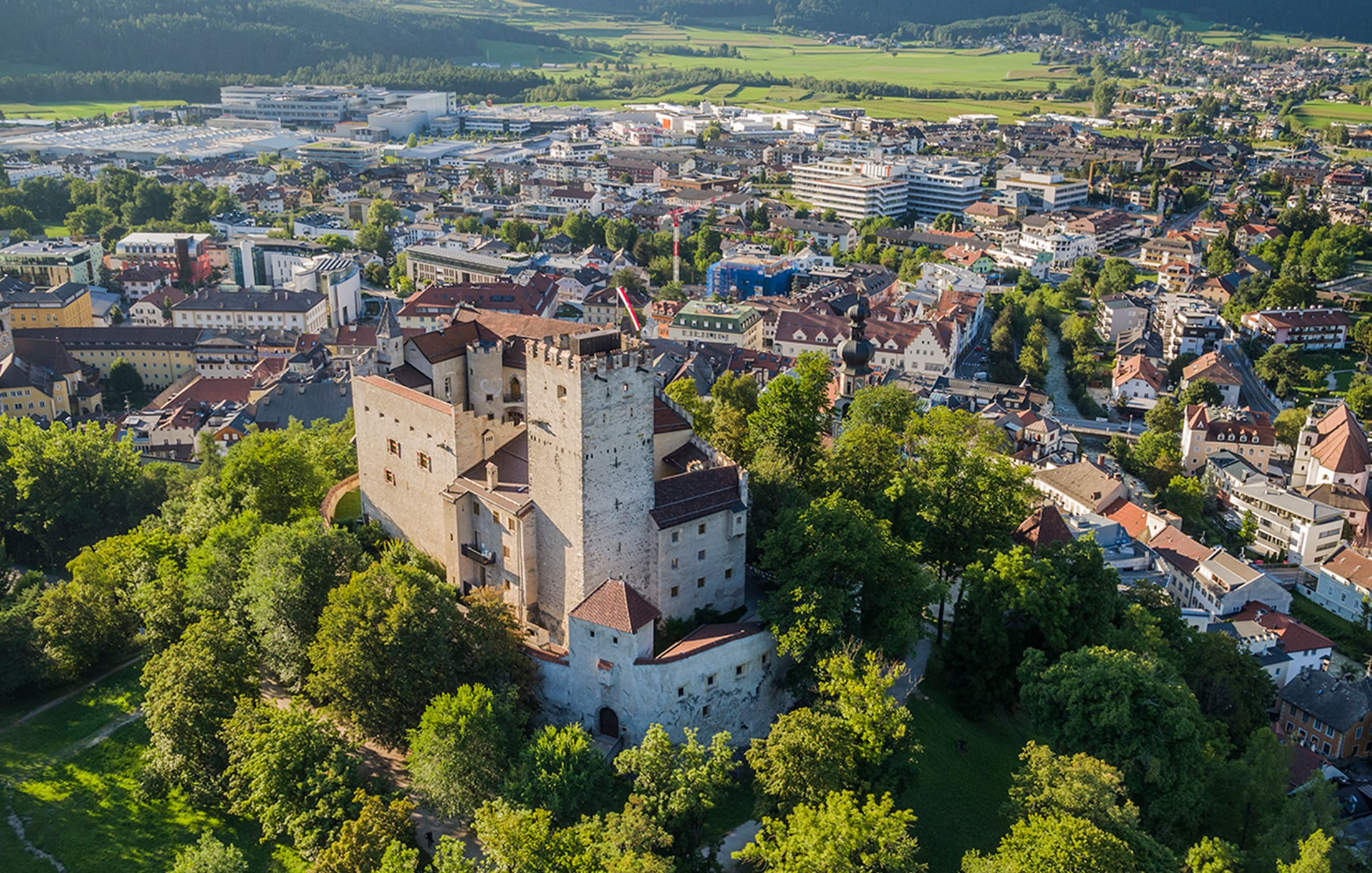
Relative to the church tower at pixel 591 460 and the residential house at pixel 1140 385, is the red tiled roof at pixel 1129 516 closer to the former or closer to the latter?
the residential house at pixel 1140 385

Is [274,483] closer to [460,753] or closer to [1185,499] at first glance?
[460,753]

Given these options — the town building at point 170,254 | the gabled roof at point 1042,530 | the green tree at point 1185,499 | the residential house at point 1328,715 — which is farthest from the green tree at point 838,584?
the town building at point 170,254

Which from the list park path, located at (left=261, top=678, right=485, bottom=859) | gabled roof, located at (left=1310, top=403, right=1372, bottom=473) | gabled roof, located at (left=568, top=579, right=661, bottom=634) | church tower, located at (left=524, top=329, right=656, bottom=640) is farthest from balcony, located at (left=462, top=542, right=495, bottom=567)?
gabled roof, located at (left=1310, top=403, right=1372, bottom=473)

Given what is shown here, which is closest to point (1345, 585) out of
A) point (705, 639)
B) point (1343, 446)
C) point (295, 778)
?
point (1343, 446)

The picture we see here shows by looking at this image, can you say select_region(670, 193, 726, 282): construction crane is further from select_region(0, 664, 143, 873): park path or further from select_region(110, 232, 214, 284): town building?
select_region(0, 664, 143, 873): park path

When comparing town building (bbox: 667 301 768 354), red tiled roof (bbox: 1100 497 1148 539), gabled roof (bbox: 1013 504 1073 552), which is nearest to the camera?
gabled roof (bbox: 1013 504 1073 552)

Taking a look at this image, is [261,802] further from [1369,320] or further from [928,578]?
[1369,320]

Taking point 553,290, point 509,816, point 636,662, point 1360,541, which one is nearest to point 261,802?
point 509,816
